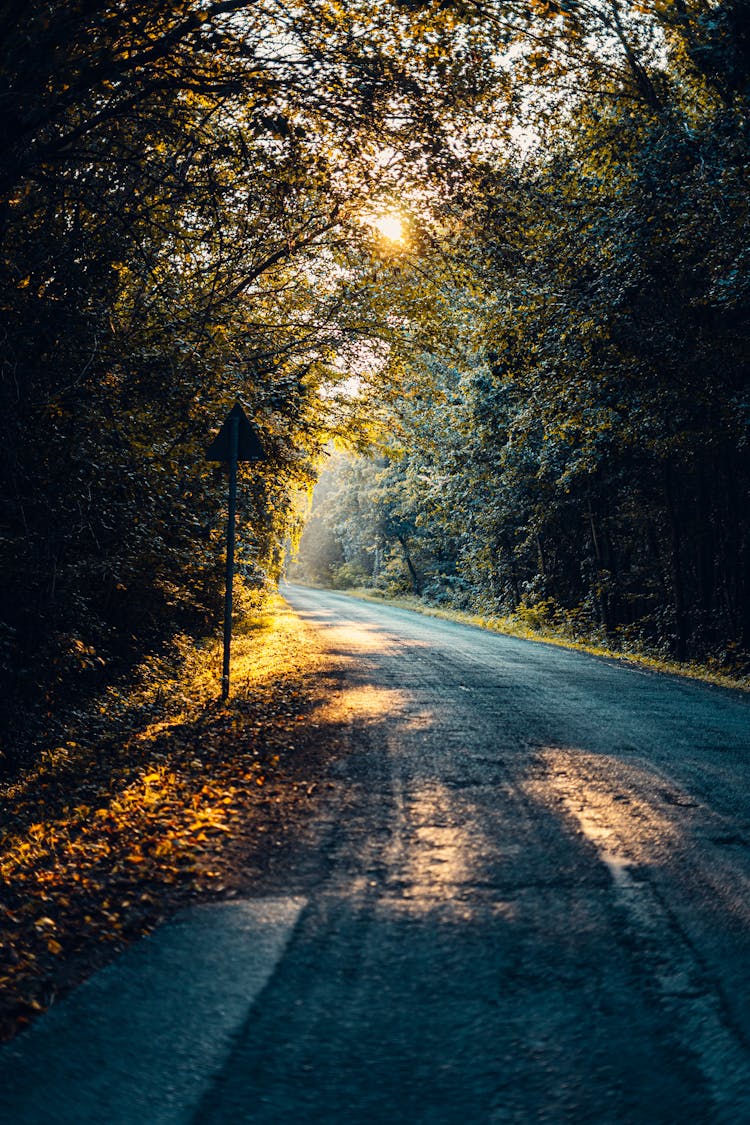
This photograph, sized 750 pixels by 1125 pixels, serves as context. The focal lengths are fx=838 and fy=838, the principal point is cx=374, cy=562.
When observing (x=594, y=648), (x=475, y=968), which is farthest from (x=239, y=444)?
(x=594, y=648)

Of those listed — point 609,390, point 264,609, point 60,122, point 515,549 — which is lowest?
point 264,609

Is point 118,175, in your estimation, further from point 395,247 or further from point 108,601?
point 108,601

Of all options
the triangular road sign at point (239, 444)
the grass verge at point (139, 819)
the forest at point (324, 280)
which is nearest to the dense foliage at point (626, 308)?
the forest at point (324, 280)

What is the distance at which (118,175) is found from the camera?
8.07m

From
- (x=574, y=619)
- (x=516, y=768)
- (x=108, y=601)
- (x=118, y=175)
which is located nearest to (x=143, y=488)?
(x=108, y=601)

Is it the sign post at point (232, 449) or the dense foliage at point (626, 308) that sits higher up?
the dense foliage at point (626, 308)

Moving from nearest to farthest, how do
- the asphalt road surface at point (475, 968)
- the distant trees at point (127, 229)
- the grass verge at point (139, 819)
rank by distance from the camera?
the asphalt road surface at point (475, 968), the grass verge at point (139, 819), the distant trees at point (127, 229)

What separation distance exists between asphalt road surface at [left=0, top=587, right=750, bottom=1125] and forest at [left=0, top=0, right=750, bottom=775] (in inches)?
187

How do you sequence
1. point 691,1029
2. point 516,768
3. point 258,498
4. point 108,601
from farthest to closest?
point 258,498
point 108,601
point 516,768
point 691,1029

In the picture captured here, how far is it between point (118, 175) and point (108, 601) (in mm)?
5378

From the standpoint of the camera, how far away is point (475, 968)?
3.23 meters

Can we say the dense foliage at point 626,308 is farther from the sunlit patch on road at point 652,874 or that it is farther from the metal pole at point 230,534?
the sunlit patch on road at point 652,874

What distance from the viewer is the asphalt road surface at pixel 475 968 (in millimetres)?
2473

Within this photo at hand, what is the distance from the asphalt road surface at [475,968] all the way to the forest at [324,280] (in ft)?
15.6
